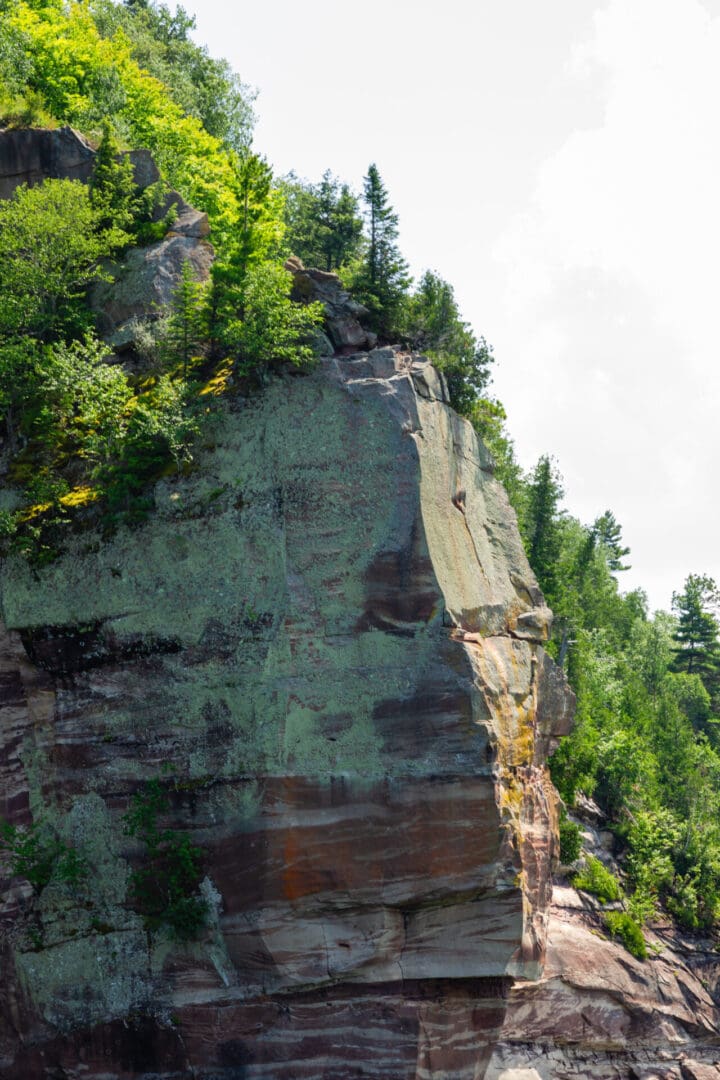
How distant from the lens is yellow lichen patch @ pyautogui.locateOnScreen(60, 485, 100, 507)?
26.4m

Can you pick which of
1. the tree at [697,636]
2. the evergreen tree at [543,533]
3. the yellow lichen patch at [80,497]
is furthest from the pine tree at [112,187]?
the tree at [697,636]

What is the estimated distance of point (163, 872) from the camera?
2377cm

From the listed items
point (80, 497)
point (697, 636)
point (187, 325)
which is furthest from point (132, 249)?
point (697, 636)

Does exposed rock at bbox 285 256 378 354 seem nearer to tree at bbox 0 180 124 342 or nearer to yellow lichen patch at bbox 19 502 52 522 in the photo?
tree at bbox 0 180 124 342

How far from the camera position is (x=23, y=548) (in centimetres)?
2589

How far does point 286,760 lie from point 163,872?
163 inches

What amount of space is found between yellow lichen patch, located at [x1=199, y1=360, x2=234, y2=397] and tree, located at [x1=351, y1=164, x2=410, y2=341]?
15.0ft

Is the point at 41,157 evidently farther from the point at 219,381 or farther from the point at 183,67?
the point at 183,67

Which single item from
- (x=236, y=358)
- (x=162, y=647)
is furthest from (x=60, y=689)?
(x=236, y=358)

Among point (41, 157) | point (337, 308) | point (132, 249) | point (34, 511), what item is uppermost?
point (41, 157)

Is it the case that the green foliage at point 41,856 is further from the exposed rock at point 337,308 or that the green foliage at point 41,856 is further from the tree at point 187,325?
the exposed rock at point 337,308

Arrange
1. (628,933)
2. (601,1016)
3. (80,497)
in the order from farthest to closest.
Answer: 1. (628,933)
2. (601,1016)
3. (80,497)

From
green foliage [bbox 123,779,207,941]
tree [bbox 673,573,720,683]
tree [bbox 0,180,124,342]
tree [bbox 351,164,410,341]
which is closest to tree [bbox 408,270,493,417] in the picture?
tree [bbox 351,164,410,341]

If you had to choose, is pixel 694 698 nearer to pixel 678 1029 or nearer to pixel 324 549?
pixel 678 1029
